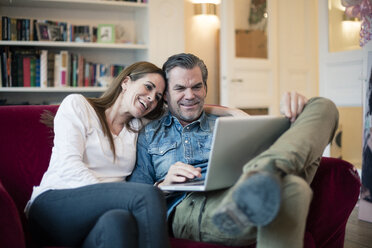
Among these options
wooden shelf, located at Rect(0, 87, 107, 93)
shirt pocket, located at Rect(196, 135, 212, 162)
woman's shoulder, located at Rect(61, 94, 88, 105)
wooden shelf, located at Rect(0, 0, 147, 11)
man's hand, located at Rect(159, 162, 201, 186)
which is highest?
wooden shelf, located at Rect(0, 0, 147, 11)

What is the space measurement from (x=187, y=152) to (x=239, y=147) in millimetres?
521

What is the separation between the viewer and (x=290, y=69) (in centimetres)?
443

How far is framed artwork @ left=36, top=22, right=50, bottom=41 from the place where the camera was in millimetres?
3479

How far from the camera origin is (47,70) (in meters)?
3.49

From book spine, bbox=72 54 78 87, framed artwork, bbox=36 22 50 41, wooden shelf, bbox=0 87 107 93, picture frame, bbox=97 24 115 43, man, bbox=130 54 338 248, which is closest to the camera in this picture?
man, bbox=130 54 338 248

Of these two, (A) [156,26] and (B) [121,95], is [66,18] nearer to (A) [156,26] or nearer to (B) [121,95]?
(A) [156,26]

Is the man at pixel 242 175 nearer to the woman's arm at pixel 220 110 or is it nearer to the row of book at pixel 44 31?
the woman's arm at pixel 220 110

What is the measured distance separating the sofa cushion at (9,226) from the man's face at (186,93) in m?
0.84

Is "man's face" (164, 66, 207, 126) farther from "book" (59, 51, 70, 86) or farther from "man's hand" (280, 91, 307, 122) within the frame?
"book" (59, 51, 70, 86)

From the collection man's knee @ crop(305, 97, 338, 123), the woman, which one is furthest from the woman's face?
man's knee @ crop(305, 97, 338, 123)

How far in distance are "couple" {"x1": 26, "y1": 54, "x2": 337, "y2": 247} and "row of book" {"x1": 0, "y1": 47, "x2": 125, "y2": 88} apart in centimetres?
198

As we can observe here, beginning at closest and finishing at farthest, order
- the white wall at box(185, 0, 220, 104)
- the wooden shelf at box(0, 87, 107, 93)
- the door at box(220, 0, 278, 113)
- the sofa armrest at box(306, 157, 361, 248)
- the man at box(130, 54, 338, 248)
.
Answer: the man at box(130, 54, 338, 248)
the sofa armrest at box(306, 157, 361, 248)
the wooden shelf at box(0, 87, 107, 93)
the door at box(220, 0, 278, 113)
the white wall at box(185, 0, 220, 104)

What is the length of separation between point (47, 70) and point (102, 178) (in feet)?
7.40

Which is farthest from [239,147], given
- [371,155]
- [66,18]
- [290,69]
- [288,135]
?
[290,69]
